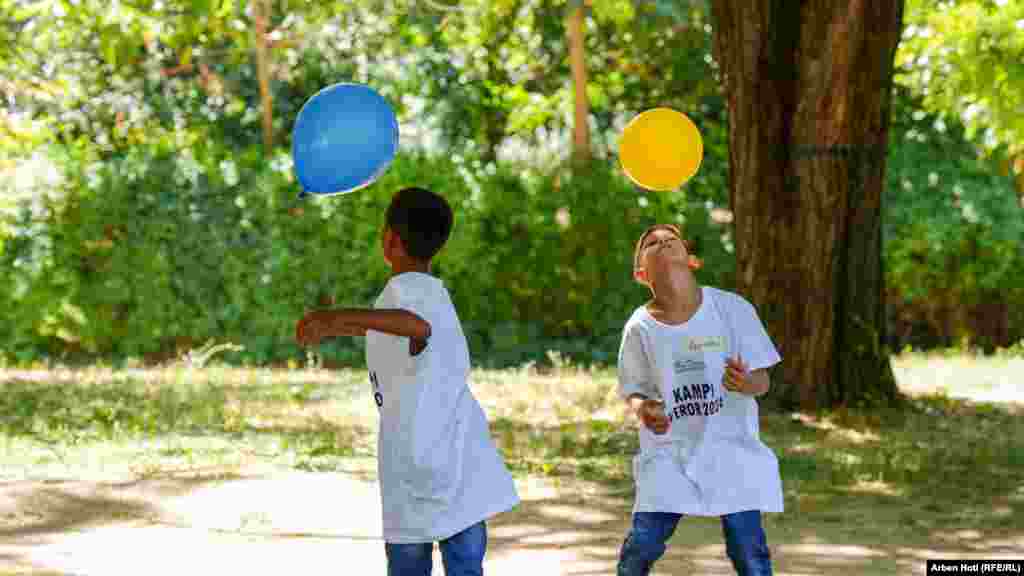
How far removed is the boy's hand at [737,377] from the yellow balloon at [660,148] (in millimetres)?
1615

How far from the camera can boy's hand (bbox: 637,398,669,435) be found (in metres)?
5.00

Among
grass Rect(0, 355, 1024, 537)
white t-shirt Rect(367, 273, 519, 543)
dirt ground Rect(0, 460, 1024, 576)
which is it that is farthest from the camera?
grass Rect(0, 355, 1024, 537)

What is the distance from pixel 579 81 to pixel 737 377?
1196cm

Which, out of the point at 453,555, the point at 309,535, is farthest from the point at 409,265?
the point at 309,535

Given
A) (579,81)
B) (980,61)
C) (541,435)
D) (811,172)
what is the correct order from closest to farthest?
(541,435)
(811,172)
(980,61)
(579,81)

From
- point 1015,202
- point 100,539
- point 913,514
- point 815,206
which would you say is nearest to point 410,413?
point 100,539

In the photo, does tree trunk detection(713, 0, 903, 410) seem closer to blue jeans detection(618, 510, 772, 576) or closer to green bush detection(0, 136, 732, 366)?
green bush detection(0, 136, 732, 366)

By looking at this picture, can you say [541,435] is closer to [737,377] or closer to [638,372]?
[638,372]

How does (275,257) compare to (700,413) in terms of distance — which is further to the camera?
(275,257)

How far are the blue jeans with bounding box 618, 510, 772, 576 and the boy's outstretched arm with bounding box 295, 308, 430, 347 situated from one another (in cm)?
109

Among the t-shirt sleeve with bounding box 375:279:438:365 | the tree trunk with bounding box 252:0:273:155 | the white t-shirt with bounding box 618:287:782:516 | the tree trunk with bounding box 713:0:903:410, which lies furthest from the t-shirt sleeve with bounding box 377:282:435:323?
the tree trunk with bounding box 252:0:273:155

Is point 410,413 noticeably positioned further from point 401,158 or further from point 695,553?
point 401,158

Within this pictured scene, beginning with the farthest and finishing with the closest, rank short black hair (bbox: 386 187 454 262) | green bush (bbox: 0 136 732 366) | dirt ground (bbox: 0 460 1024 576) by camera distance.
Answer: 1. green bush (bbox: 0 136 732 366)
2. dirt ground (bbox: 0 460 1024 576)
3. short black hair (bbox: 386 187 454 262)

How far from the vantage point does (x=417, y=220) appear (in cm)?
468
